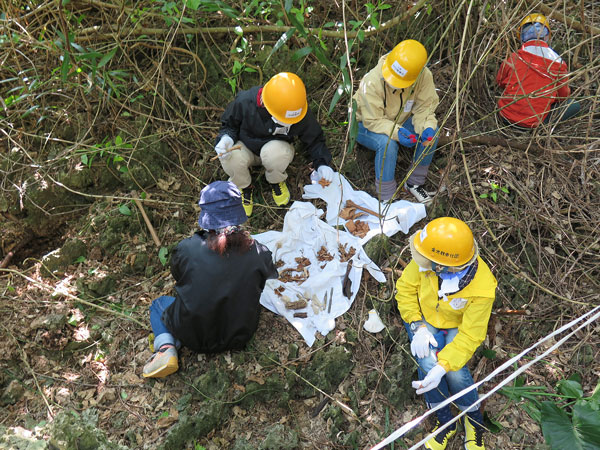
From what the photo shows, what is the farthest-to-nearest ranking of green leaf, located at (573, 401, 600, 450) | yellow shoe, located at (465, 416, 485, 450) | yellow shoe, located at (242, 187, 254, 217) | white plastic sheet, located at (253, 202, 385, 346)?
yellow shoe, located at (242, 187, 254, 217), white plastic sheet, located at (253, 202, 385, 346), yellow shoe, located at (465, 416, 485, 450), green leaf, located at (573, 401, 600, 450)

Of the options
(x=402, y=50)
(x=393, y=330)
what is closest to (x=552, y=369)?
(x=393, y=330)

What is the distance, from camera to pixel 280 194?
3527 millimetres

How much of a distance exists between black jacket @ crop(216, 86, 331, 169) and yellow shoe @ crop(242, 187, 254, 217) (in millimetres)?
336

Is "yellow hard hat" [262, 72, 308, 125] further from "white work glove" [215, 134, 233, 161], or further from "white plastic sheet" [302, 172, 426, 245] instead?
"white plastic sheet" [302, 172, 426, 245]

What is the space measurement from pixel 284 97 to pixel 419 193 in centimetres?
134

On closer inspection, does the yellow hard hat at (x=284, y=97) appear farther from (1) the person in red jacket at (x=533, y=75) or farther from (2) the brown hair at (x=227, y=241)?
(1) the person in red jacket at (x=533, y=75)

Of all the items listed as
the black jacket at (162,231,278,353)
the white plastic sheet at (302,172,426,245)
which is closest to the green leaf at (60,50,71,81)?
the black jacket at (162,231,278,353)

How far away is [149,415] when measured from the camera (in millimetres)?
2559

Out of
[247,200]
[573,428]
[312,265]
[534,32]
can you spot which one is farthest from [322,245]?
[534,32]

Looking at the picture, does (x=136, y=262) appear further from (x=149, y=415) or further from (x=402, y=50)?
(x=402, y=50)

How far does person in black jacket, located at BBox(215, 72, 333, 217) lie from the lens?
3.02 m

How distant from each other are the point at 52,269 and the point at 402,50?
3.05 metres

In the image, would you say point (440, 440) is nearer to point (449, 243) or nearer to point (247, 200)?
point (449, 243)

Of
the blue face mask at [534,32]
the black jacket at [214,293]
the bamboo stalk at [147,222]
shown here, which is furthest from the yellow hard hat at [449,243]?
the blue face mask at [534,32]
